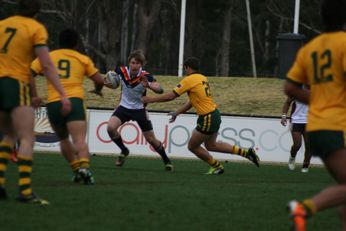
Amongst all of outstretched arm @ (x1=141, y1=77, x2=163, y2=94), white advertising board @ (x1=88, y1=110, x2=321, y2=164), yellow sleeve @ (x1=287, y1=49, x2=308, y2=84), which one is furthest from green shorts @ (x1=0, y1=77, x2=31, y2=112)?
white advertising board @ (x1=88, y1=110, x2=321, y2=164)

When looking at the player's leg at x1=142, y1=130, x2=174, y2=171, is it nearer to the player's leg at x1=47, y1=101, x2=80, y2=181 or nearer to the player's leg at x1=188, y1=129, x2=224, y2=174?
the player's leg at x1=188, y1=129, x2=224, y2=174

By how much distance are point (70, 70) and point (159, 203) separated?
2322 millimetres

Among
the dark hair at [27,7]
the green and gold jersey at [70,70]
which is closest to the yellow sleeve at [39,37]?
the dark hair at [27,7]

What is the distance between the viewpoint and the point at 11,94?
9266mm

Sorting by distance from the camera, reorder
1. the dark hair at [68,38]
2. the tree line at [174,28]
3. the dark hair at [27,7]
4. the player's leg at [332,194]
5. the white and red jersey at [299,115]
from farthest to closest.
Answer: the tree line at [174,28], the white and red jersey at [299,115], the dark hair at [68,38], the dark hair at [27,7], the player's leg at [332,194]

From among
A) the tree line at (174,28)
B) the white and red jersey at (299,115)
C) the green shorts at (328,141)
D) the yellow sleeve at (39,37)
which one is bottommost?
the tree line at (174,28)

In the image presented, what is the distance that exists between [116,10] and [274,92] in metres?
22.2

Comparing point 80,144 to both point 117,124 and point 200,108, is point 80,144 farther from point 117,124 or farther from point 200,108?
point 117,124

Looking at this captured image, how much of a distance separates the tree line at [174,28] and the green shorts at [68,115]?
34300mm

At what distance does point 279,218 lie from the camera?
9.23m

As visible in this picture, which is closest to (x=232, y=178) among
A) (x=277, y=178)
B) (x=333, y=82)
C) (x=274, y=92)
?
(x=277, y=178)

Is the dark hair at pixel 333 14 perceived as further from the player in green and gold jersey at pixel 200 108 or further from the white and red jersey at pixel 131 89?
the white and red jersey at pixel 131 89

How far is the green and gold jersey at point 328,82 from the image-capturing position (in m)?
7.10

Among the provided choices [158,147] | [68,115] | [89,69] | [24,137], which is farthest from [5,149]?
[158,147]
